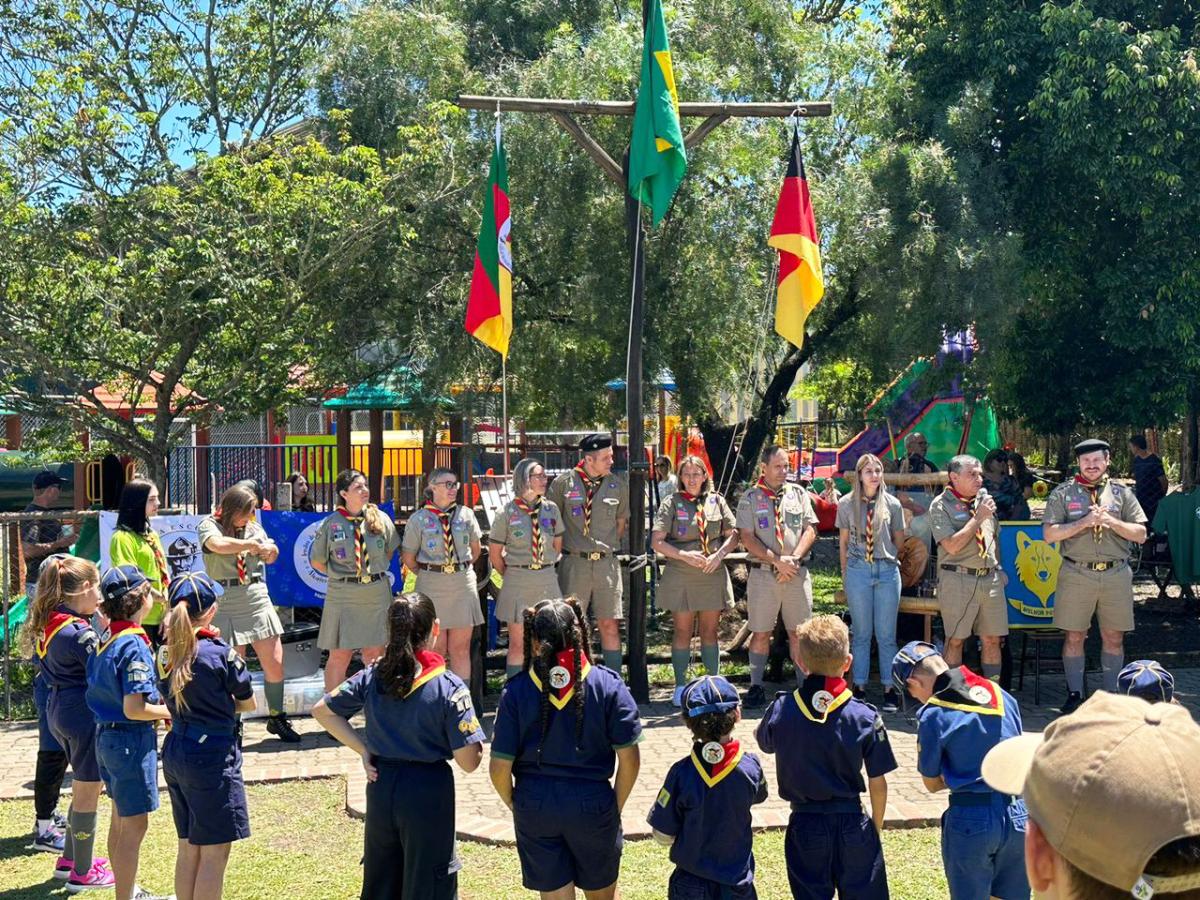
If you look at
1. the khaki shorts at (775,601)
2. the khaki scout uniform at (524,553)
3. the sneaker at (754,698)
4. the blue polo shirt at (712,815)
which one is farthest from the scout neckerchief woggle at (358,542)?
the blue polo shirt at (712,815)

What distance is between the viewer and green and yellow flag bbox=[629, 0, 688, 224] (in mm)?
9562

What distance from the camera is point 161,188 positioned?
1345cm

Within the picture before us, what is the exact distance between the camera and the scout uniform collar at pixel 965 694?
4961 mm

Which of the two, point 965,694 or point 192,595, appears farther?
point 192,595

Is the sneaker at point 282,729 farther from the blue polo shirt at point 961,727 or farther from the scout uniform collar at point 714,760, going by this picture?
the blue polo shirt at point 961,727

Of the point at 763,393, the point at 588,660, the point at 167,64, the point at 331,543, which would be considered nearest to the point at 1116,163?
the point at 763,393

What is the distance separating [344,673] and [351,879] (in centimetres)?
341

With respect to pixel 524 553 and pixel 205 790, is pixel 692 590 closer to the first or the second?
pixel 524 553

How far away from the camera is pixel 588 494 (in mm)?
10008

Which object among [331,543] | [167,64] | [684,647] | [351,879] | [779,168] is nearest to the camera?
[351,879]

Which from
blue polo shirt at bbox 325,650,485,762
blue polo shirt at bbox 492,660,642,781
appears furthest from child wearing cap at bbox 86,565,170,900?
blue polo shirt at bbox 492,660,642,781

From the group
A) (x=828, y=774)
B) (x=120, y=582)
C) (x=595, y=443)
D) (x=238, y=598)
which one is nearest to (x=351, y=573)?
(x=238, y=598)

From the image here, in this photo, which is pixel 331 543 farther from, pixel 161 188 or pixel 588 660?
pixel 161 188

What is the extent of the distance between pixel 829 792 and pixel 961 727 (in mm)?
567
